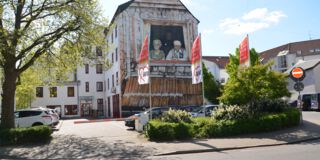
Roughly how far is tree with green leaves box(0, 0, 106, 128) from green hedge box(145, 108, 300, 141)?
6369 millimetres

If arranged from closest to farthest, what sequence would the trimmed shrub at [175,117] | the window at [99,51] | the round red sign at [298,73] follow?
the trimmed shrub at [175,117]
the round red sign at [298,73]
the window at [99,51]

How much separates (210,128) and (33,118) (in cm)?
1373

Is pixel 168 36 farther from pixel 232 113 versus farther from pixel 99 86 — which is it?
pixel 232 113

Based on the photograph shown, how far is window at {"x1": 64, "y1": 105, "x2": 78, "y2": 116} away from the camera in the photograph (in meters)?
60.9

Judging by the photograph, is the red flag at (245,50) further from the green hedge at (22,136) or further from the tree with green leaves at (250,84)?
the green hedge at (22,136)

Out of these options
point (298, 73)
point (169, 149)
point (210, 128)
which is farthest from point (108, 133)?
point (298, 73)

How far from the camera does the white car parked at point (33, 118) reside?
26.2 meters

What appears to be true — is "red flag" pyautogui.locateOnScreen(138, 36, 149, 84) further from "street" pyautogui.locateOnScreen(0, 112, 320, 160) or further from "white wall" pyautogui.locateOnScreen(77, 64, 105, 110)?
"white wall" pyautogui.locateOnScreen(77, 64, 105, 110)

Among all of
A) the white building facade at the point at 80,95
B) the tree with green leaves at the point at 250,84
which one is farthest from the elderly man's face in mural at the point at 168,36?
the tree with green leaves at the point at 250,84

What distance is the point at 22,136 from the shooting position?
709 inches

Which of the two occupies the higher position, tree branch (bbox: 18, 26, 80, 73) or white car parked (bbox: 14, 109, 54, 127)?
tree branch (bbox: 18, 26, 80, 73)

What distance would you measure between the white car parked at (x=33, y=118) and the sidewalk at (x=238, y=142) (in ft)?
38.8

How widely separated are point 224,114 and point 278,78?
414 centimetres

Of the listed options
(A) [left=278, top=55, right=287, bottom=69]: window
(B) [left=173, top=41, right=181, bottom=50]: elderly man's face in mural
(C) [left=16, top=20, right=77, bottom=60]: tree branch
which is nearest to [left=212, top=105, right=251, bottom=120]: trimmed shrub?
(C) [left=16, top=20, right=77, bottom=60]: tree branch
